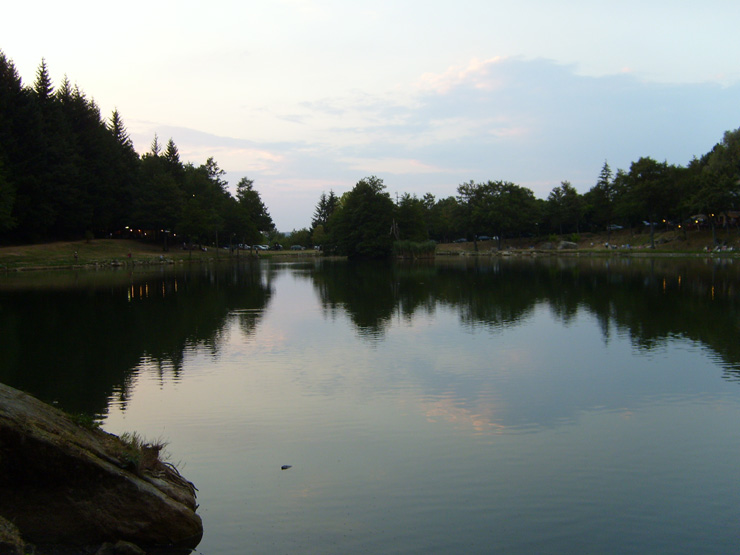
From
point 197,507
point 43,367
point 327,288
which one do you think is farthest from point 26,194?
point 197,507

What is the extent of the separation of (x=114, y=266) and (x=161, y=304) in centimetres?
4621

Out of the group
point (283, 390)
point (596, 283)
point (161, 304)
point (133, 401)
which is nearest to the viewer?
point (133, 401)

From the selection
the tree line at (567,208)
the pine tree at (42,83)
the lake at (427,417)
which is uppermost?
the pine tree at (42,83)

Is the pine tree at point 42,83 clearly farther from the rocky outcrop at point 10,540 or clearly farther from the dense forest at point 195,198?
the rocky outcrop at point 10,540

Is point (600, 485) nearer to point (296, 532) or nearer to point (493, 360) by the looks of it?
point (296, 532)

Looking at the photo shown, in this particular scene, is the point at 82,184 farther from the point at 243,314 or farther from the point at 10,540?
the point at 10,540

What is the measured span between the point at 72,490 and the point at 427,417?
6830mm

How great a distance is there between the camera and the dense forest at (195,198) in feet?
226

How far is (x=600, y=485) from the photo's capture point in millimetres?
8445

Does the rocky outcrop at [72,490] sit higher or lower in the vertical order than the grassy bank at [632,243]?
lower

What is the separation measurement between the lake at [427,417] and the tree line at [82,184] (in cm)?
4799

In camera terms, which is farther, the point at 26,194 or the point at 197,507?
the point at 26,194

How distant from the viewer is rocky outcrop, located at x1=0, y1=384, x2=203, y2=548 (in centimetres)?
615

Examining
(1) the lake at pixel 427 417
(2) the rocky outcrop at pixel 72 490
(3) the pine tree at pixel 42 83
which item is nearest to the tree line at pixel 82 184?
(3) the pine tree at pixel 42 83
